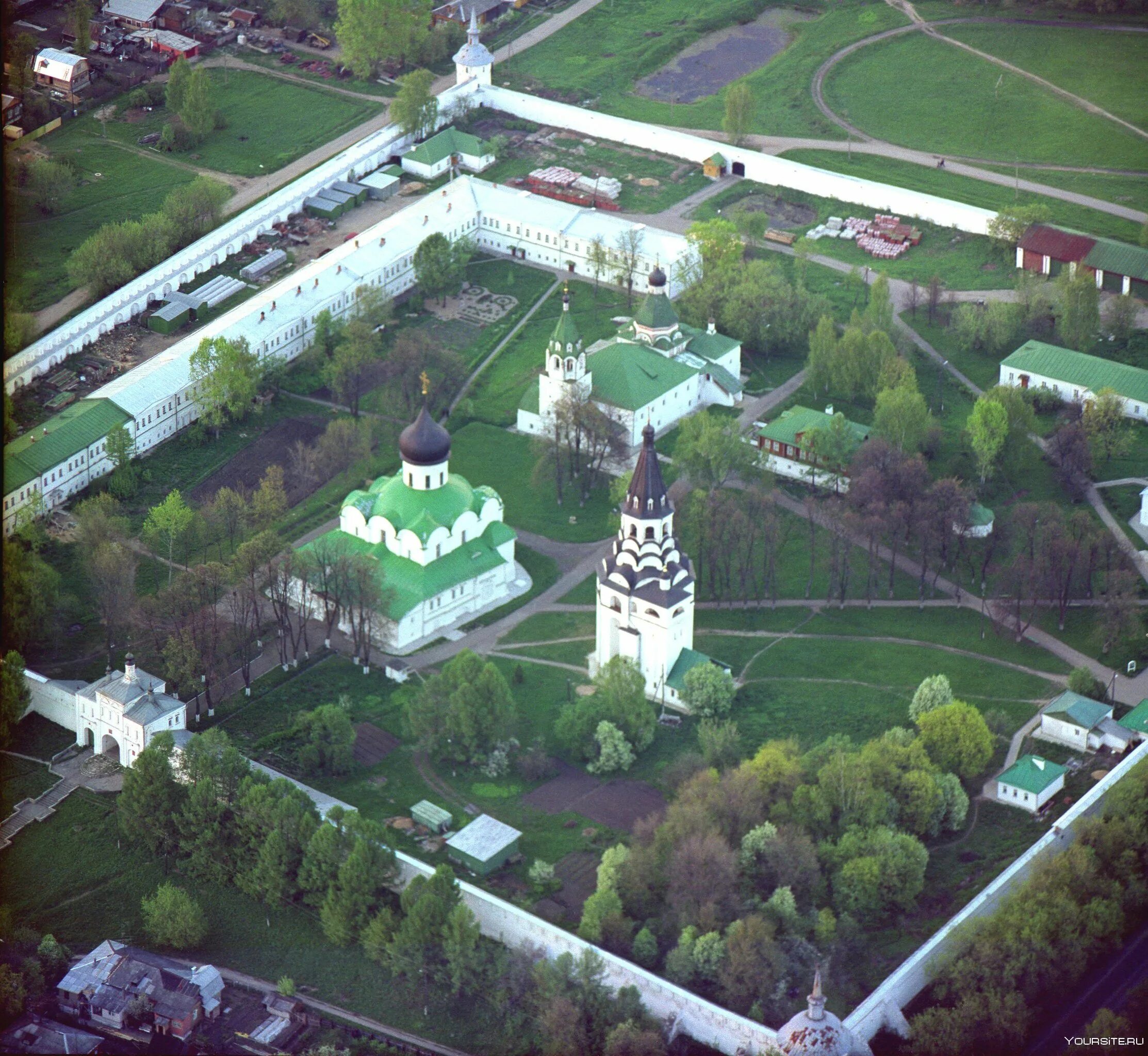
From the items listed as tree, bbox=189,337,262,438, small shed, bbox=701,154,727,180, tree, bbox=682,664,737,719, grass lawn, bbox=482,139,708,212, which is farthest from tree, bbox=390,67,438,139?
tree, bbox=682,664,737,719

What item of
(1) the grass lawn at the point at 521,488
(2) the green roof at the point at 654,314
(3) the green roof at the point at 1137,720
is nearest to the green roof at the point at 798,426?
(2) the green roof at the point at 654,314

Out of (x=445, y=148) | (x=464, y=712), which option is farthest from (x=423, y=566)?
(x=445, y=148)

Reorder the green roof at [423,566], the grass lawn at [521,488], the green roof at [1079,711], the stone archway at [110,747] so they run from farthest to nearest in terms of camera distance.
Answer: the grass lawn at [521,488]
the green roof at [423,566]
the stone archway at [110,747]
the green roof at [1079,711]

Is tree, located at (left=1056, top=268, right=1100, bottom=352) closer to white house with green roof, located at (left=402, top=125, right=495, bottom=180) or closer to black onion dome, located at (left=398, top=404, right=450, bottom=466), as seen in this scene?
black onion dome, located at (left=398, top=404, right=450, bottom=466)

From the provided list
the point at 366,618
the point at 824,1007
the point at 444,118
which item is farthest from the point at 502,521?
the point at 444,118

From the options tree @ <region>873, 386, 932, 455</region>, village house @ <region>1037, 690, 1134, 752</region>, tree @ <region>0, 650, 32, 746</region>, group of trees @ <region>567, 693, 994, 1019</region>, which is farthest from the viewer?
tree @ <region>873, 386, 932, 455</region>

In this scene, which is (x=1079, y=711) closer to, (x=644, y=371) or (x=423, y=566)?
(x=423, y=566)

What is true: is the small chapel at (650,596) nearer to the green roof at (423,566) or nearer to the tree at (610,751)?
the tree at (610,751)
